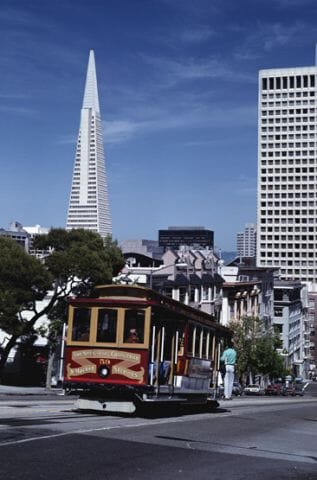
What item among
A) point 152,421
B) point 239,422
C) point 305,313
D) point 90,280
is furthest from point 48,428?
point 305,313

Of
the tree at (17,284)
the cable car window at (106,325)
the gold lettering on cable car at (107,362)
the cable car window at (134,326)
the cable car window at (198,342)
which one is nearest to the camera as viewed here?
the gold lettering on cable car at (107,362)

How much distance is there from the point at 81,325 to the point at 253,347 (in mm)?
62025

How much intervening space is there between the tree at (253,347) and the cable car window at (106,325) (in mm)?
58660

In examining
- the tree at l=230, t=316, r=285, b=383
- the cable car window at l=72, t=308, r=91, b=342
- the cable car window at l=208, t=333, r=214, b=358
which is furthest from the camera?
the tree at l=230, t=316, r=285, b=383

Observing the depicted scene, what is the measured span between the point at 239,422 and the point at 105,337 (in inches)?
136

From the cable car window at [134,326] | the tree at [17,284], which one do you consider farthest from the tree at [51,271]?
the cable car window at [134,326]

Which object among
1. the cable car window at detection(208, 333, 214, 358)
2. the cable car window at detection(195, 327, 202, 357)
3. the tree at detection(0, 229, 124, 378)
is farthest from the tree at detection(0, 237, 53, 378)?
the cable car window at detection(195, 327, 202, 357)

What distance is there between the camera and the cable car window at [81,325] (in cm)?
1747

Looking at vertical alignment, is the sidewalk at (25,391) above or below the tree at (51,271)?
below

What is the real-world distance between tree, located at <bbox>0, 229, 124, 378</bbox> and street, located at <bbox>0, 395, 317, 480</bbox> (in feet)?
70.2

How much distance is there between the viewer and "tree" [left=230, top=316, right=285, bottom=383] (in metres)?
76.7

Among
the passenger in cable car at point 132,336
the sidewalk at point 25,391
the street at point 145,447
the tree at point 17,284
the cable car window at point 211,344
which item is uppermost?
the tree at point 17,284

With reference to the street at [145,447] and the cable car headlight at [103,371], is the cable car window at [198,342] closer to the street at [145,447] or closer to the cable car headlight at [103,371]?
the street at [145,447]

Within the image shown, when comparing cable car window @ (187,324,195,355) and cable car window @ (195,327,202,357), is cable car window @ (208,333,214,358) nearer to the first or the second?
cable car window @ (195,327,202,357)
